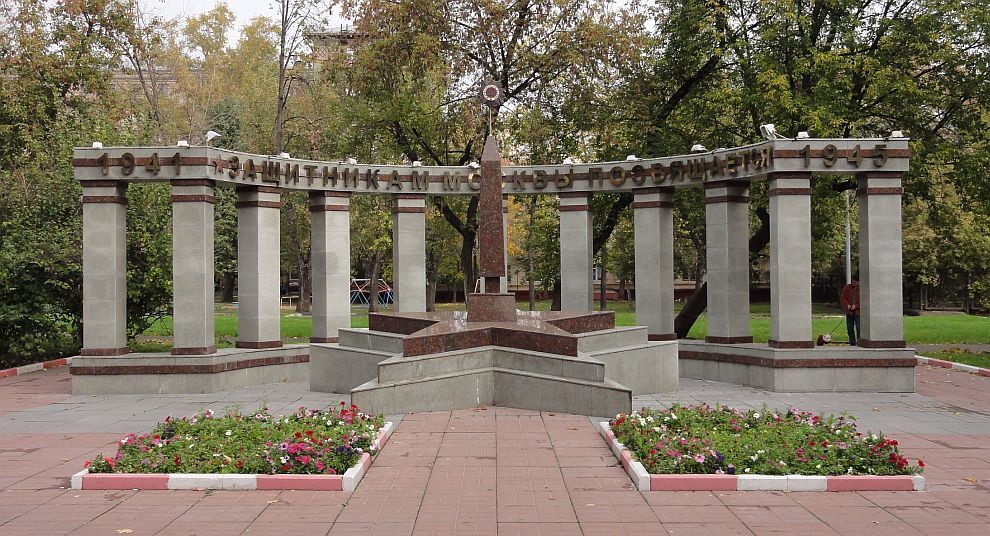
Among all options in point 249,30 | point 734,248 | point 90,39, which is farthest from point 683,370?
point 249,30

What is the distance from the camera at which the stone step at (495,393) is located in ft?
39.7

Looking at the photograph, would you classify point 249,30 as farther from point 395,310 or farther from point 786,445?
point 786,445

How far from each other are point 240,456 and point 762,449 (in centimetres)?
570

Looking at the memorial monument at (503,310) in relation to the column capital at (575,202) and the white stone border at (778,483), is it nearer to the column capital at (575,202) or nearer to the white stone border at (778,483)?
the column capital at (575,202)

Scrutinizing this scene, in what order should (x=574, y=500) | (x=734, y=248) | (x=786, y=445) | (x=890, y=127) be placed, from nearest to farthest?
(x=574, y=500) → (x=786, y=445) → (x=734, y=248) → (x=890, y=127)

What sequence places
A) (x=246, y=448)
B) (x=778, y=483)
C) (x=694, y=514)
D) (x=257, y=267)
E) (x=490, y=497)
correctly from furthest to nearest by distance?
(x=257, y=267) → (x=246, y=448) → (x=778, y=483) → (x=490, y=497) → (x=694, y=514)

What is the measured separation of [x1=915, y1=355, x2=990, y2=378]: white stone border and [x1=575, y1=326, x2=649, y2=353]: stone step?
8708 mm

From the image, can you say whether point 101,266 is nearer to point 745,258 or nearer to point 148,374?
point 148,374

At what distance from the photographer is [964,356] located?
22.2 metres

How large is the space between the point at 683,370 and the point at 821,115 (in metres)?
7.13

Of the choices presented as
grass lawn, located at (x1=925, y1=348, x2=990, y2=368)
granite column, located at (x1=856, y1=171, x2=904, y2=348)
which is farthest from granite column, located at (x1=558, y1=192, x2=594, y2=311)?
grass lawn, located at (x1=925, y1=348, x2=990, y2=368)

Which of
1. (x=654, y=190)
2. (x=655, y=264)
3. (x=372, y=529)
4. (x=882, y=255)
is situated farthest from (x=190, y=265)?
(x=882, y=255)

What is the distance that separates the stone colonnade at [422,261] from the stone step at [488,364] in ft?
17.8

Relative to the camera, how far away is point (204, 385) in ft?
52.0
